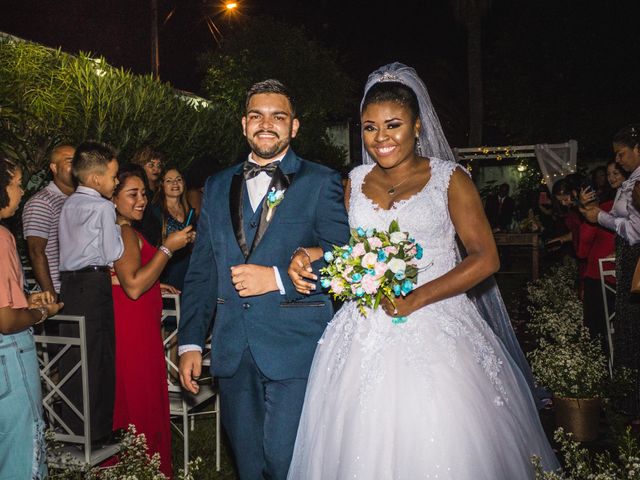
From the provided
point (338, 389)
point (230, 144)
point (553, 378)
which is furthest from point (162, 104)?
point (338, 389)

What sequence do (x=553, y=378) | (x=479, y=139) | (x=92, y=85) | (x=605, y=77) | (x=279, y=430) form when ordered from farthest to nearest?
(x=479, y=139) → (x=605, y=77) → (x=92, y=85) → (x=553, y=378) → (x=279, y=430)

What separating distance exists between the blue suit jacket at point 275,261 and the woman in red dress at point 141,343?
42.0 inches

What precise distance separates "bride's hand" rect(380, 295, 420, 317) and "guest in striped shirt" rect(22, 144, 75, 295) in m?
3.40

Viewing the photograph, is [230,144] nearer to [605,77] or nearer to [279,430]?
[279,430]

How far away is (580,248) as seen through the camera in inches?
283

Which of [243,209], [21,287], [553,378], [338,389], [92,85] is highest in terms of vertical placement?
[92,85]

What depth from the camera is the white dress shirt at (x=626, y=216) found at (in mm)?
5383

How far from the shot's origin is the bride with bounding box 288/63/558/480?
289 centimetres

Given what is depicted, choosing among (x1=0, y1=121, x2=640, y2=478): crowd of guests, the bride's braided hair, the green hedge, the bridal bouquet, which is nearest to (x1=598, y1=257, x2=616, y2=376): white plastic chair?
(x1=0, y1=121, x2=640, y2=478): crowd of guests

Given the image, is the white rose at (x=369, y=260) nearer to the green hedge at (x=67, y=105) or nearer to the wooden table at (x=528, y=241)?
the green hedge at (x=67, y=105)

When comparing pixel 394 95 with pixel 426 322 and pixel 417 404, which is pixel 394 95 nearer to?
pixel 426 322

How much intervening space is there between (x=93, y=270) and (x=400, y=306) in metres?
2.20

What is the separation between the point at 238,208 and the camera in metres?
3.20

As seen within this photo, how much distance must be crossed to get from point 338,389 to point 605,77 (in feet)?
66.2
